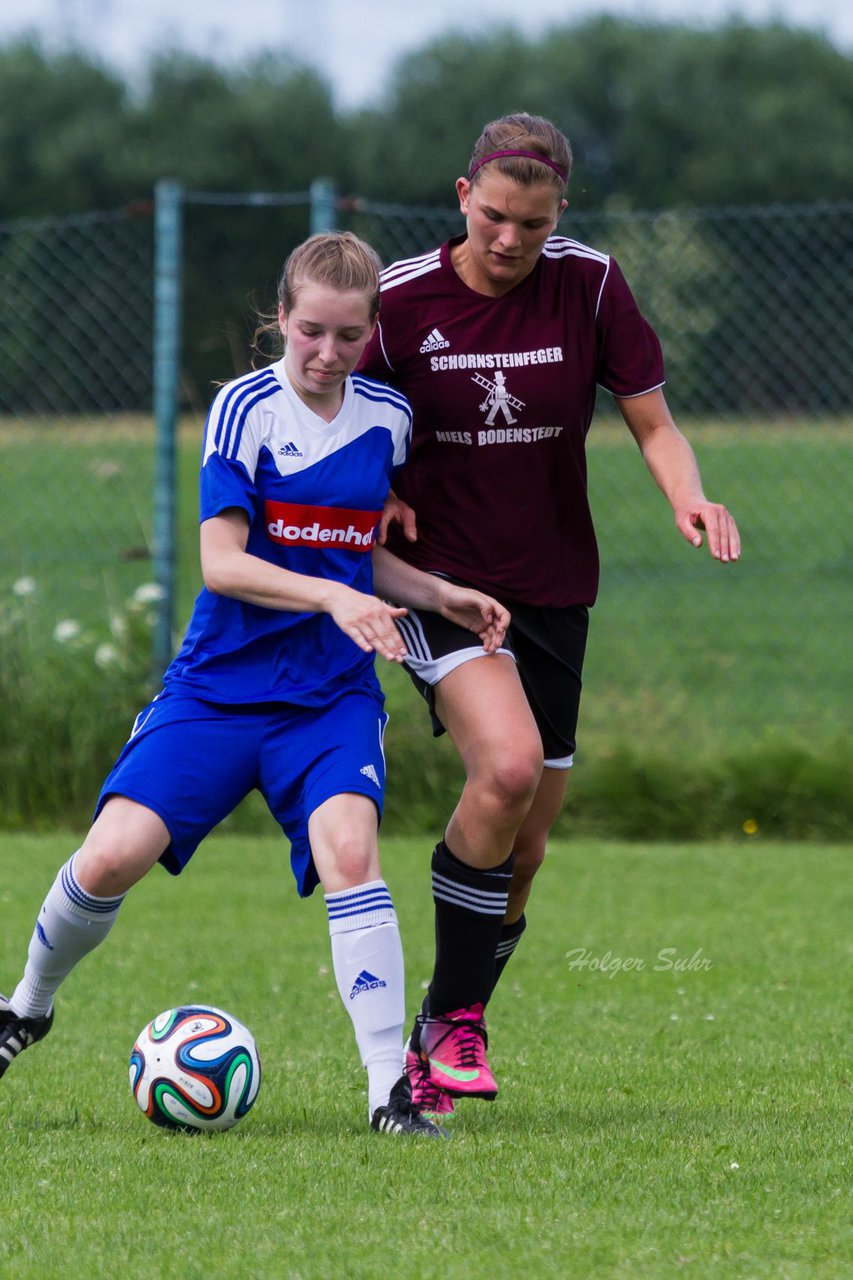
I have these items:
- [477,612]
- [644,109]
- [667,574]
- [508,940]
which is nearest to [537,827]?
[508,940]

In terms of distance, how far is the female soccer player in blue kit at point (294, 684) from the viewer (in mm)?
3668

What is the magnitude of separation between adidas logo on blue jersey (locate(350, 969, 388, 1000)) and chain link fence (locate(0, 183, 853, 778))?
288 centimetres

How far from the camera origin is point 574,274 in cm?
Answer: 418

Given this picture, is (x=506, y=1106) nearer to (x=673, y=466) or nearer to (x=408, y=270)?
(x=673, y=466)

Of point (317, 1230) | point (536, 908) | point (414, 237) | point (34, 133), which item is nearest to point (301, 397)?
point (317, 1230)

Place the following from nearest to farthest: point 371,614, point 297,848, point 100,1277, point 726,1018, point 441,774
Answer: point 100,1277 < point 371,614 < point 297,848 < point 726,1018 < point 441,774

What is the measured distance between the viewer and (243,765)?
3787mm

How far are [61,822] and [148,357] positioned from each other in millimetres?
8561

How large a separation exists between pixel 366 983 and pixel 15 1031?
0.90 meters

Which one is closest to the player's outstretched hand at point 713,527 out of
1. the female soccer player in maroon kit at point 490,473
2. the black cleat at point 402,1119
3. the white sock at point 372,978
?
the female soccer player in maroon kit at point 490,473

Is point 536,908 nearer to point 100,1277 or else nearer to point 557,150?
point 557,150

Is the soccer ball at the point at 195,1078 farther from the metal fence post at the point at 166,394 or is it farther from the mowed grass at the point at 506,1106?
the metal fence post at the point at 166,394

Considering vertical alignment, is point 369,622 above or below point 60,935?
above

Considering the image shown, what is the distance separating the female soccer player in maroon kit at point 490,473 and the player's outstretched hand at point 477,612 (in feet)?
0.23
